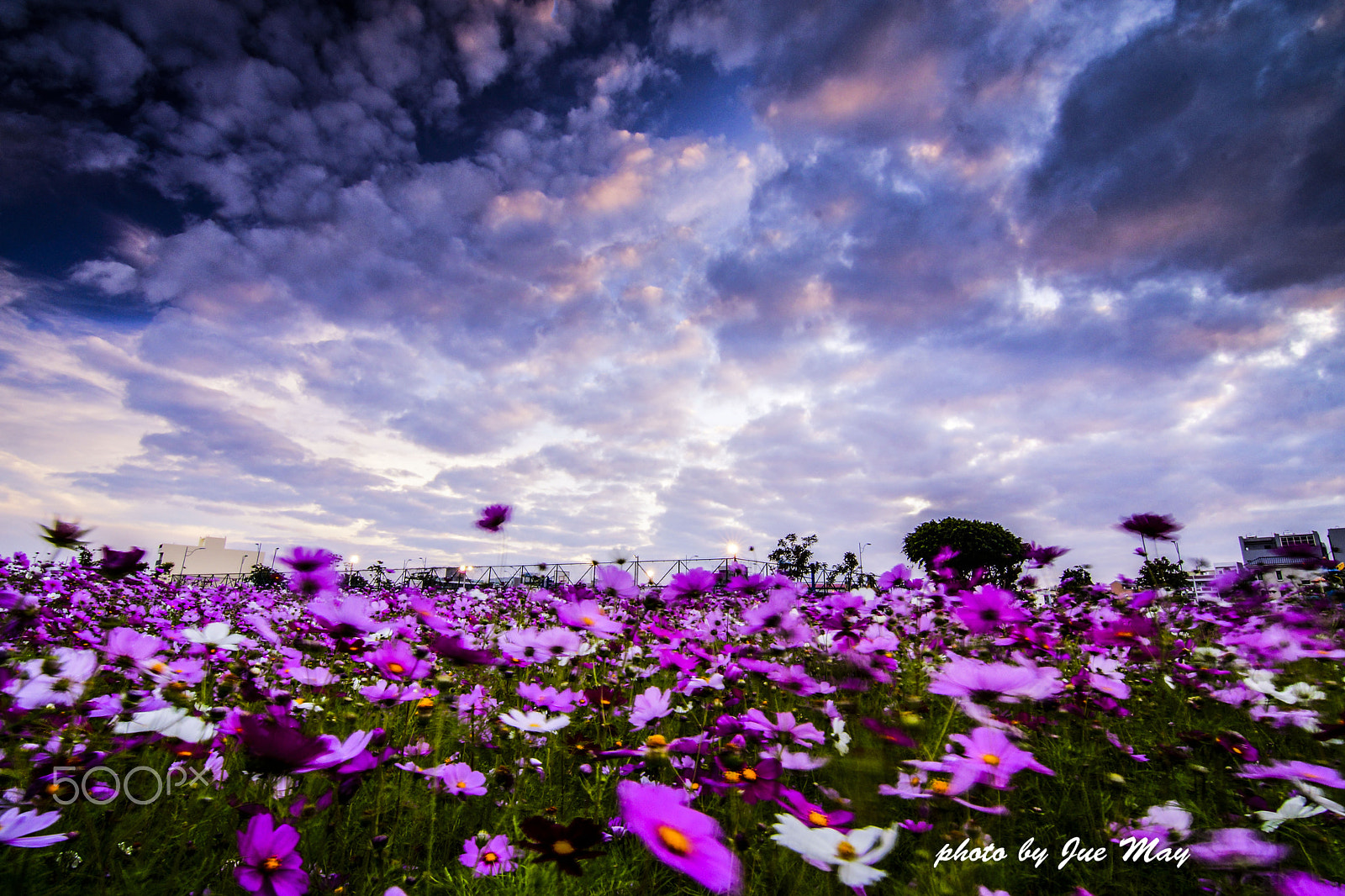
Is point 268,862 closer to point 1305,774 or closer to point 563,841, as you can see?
point 563,841

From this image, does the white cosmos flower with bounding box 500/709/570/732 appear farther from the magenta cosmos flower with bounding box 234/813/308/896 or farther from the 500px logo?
the 500px logo

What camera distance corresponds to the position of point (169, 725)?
1.07 m

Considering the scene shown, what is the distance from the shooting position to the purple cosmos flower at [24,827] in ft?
2.79

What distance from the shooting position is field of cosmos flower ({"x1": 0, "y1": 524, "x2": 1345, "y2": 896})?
2.99 ft

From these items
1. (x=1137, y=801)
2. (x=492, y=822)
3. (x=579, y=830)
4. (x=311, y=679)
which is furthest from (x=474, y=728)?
(x=1137, y=801)

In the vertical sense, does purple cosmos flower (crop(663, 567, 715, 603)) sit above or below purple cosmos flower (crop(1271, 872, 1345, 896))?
above

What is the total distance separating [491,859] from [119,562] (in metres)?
1.04

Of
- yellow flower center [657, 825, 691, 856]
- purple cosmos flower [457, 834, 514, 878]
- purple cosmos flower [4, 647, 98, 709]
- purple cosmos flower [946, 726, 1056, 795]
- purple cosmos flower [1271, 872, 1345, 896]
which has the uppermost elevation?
purple cosmos flower [4, 647, 98, 709]

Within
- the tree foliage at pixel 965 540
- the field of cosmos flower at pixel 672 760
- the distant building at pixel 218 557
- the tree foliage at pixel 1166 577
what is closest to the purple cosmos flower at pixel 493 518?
the field of cosmos flower at pixel 672 760

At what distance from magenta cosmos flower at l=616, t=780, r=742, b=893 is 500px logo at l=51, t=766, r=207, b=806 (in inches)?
35.9

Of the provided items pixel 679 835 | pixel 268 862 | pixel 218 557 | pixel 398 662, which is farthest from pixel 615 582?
pixel 218 557

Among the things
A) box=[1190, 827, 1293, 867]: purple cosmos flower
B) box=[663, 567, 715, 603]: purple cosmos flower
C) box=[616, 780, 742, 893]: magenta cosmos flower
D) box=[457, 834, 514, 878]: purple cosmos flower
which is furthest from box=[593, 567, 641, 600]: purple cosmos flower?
box=[1190, 827, 1293, 867]: purple cosmos flower

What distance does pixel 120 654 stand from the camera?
3.94ft

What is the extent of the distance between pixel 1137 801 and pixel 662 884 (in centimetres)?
154
